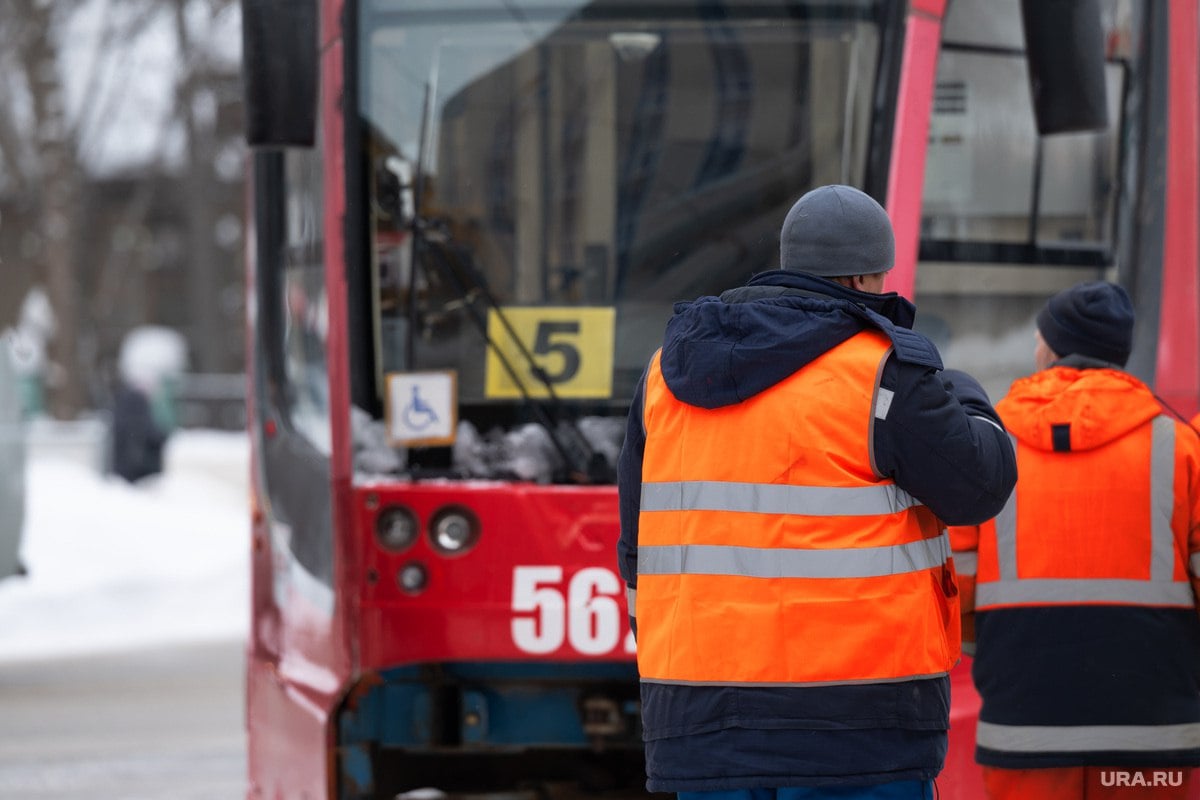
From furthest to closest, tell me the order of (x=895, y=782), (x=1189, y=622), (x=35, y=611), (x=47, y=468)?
(x=47, y=468) → (x=35, y=611) → (x=1189, y=622) → (x=895, y=782)

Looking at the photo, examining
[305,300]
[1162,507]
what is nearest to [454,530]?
[305,300]

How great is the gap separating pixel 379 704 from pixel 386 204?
1328 millimetres

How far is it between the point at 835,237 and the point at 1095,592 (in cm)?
118

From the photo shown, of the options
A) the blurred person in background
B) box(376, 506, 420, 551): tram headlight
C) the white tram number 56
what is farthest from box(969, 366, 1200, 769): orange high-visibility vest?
the blurred person in background

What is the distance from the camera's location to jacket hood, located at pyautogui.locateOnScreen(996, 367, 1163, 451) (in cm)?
389

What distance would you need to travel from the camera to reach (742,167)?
536 centimetres

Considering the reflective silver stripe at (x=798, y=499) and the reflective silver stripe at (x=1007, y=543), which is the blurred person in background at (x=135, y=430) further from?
the reflective silver stripe at (x=798, y=499)

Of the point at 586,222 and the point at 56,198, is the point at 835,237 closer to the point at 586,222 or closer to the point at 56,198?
the point at 586,222

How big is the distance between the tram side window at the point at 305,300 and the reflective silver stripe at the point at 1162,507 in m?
2.16

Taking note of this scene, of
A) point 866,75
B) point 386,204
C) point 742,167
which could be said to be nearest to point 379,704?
point 386,204

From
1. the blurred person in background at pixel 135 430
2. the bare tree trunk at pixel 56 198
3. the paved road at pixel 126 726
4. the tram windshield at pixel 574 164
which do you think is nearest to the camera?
the tram windshield at pixel 574 164

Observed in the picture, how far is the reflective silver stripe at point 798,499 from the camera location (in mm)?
2939

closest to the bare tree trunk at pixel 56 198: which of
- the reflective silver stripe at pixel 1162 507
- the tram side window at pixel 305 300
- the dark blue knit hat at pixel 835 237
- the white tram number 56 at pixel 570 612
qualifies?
the tram side window at pixel 305 300

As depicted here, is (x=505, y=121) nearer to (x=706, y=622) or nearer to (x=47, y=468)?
(x=706, y=622)
